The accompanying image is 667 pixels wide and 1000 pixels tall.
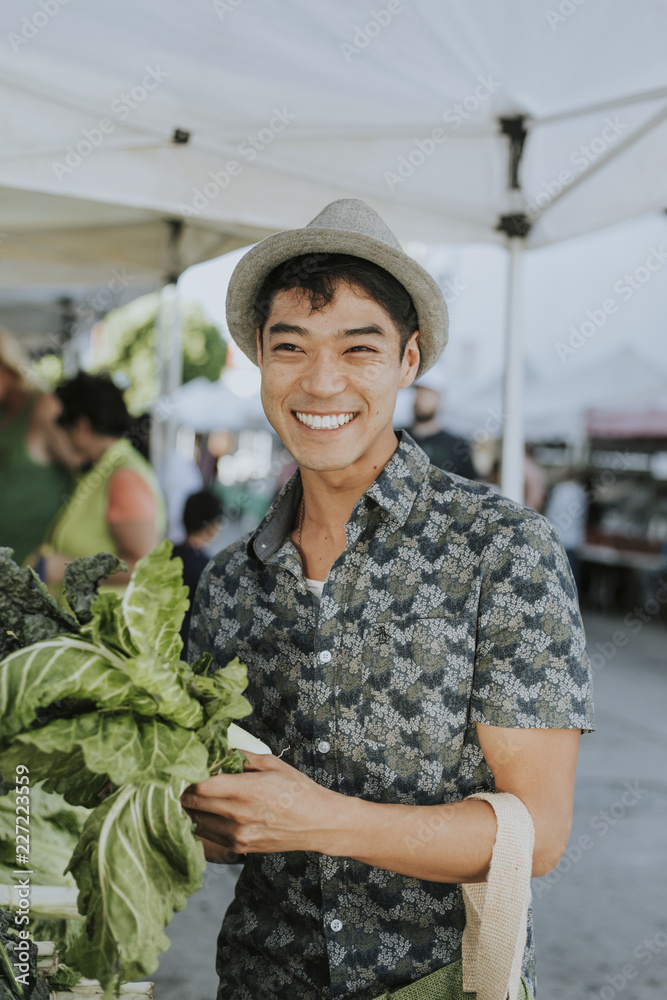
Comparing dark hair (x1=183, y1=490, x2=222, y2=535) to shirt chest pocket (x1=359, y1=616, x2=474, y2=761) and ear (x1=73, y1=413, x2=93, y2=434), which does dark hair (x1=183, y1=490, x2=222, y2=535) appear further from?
shirt chest pocket (x1=359, y1=616, x2=474, y2=761)

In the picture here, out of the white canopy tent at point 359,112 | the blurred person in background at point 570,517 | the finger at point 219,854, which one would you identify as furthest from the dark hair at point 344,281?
the blurred person in background at point 570,517

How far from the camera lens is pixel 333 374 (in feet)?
5.60

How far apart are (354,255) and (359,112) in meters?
1.82

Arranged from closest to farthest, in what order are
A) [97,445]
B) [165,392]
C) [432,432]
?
[97,445] → [165,392] → [432,432]

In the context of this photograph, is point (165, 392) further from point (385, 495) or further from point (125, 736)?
point (125, 736)

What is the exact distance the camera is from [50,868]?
1810mm

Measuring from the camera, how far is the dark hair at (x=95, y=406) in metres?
4.43

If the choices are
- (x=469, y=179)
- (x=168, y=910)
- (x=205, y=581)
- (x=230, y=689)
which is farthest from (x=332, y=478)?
(x=469, y=179)

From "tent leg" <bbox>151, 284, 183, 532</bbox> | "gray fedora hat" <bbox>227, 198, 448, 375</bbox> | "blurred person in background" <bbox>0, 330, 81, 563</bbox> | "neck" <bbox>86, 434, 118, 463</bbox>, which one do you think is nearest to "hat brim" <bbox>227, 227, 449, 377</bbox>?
"gray fedora hat" <bbox>227, 198, 448, 375</bbox>

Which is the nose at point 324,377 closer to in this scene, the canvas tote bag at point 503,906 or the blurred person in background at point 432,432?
the canvas tote bag at point 503,906

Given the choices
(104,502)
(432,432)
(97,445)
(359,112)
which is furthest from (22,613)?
(432,432)

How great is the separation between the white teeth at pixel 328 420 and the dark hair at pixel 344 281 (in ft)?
0.69

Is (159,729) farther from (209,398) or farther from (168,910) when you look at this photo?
(209,398)

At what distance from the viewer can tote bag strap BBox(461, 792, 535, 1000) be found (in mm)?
1468
